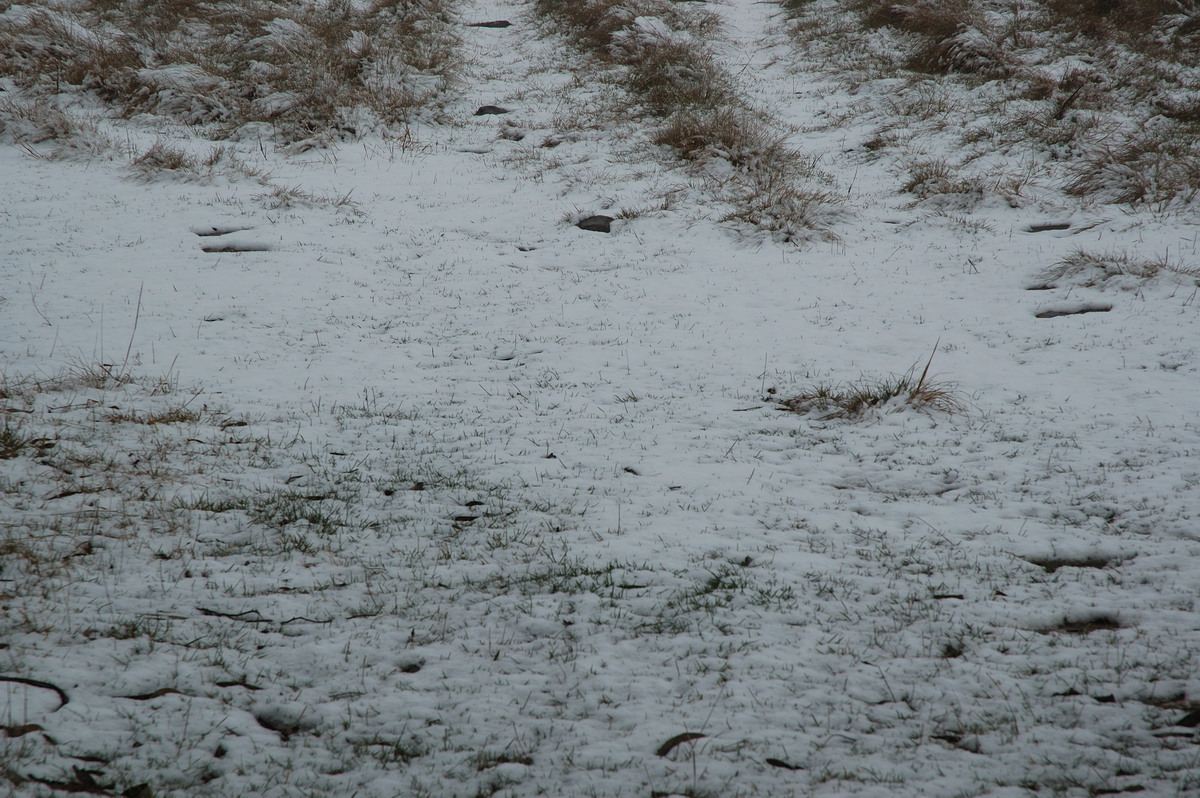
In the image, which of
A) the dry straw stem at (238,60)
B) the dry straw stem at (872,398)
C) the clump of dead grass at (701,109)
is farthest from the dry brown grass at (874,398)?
the dry straw stem at (238,60)

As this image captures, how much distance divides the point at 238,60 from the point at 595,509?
17.6m

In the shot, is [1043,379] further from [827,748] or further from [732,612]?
[827,748]

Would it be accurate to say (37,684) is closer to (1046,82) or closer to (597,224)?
(597,224)

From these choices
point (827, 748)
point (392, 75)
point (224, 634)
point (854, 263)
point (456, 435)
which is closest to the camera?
point (827, 748)

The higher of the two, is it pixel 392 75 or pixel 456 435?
pixel 392 75

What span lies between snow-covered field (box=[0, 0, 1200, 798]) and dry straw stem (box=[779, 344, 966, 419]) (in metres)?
0.15

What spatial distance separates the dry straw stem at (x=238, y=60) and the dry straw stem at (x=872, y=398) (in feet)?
40.6

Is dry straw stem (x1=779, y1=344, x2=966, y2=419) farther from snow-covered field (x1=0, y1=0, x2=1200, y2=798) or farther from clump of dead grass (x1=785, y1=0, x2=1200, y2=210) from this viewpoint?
clump of dead grass (x1=785, y1=0, x2=1200, y2=210)

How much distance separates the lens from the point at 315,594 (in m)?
3.90

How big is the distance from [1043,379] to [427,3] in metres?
21.2

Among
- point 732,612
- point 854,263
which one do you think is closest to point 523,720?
point 732,612

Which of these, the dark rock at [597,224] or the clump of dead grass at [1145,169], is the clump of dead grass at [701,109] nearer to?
the dark rock at [597,224]

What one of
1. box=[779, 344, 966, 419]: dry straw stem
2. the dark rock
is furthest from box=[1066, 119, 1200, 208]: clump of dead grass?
the dark rock

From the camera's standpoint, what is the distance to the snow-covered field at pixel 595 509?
3004mm
